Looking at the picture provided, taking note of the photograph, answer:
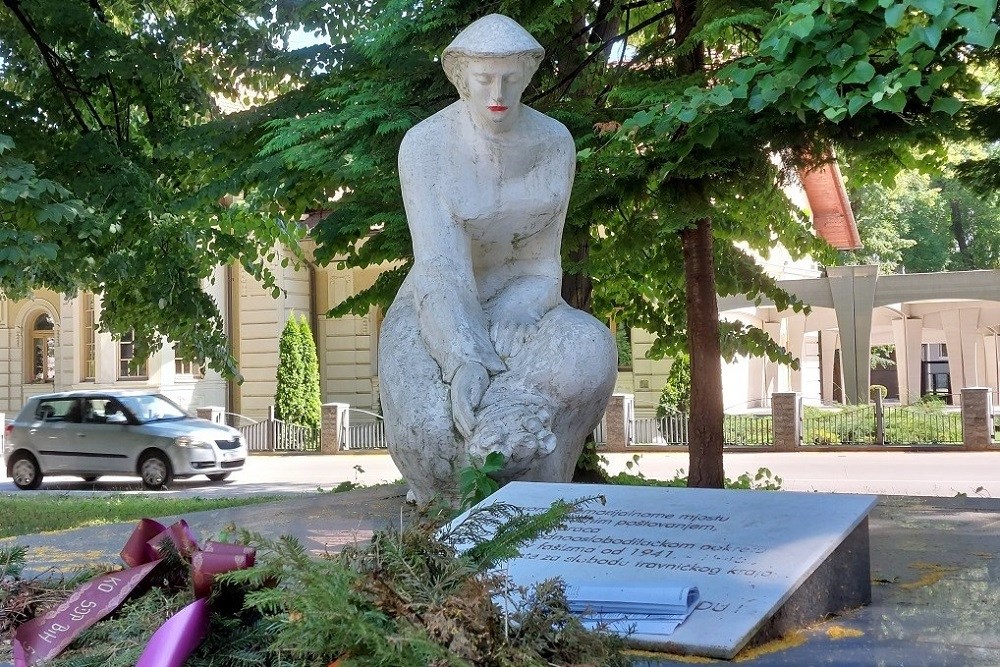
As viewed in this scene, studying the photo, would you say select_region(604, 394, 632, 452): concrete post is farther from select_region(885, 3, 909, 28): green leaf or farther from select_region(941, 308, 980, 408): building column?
select_region(885, 3, 909, 28): green leaf

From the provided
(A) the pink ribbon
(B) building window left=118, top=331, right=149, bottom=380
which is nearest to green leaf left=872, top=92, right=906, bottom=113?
(A) the pink ribbon

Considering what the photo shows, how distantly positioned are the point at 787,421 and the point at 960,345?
790cm

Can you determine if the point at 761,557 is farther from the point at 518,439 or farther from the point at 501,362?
the point at 501,362

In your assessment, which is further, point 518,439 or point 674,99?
point 674,99

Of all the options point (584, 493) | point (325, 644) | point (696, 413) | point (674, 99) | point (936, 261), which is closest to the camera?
point (325, 644)

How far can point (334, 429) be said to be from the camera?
23.7 meters

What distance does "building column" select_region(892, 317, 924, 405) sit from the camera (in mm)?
26203

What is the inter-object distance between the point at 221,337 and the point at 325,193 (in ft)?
9.07

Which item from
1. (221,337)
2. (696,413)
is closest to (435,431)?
(696,413)

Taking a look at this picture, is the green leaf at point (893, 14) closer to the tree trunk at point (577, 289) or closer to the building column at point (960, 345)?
the tree trunk at point (577, 289)

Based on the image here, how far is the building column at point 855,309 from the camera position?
67.3 feet

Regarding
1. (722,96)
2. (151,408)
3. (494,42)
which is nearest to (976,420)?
(151,408)

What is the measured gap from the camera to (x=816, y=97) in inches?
198

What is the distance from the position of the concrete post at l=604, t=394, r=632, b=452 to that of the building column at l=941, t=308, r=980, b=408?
8.93 m
